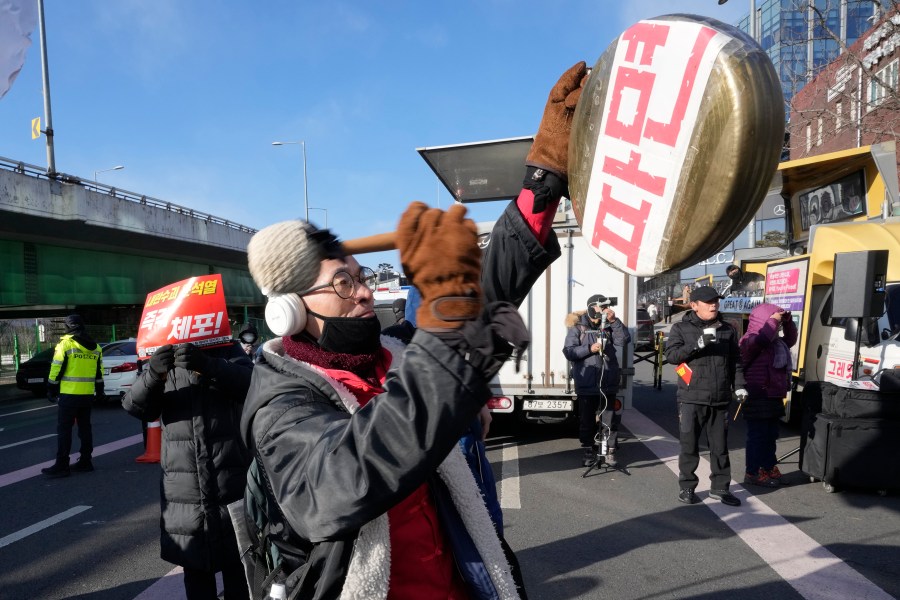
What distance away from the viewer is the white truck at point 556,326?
25.0ft

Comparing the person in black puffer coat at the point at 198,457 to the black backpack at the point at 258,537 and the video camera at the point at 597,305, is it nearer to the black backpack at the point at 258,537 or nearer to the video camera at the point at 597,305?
the black backpack at the point at 258,537

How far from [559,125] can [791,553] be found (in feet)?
14.7

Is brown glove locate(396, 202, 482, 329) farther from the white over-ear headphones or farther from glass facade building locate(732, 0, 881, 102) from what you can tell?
glass facade building locate(732, 0, 881, 102)

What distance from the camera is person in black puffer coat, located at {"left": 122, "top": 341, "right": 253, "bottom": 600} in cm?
293

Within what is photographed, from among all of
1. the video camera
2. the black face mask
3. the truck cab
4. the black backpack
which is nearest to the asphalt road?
the truck cab

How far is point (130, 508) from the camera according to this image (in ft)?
18.7

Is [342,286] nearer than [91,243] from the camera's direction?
Yes

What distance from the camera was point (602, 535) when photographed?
4.74 metres

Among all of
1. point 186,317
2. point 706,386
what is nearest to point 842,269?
point 706,386

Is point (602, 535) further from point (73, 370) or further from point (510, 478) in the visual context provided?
point (73, 370)

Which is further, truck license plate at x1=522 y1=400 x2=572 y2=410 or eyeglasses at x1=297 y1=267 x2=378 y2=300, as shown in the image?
truck license plate at x1=522 y1=400 x2=572 y2=410

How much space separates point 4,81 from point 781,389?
691 cm

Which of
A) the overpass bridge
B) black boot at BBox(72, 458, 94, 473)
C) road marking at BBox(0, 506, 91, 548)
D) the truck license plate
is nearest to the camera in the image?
road marking at BBox(0, 506, 91, 548)

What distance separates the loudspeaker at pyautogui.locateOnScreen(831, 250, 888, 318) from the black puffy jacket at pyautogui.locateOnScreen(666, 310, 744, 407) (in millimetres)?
1115
